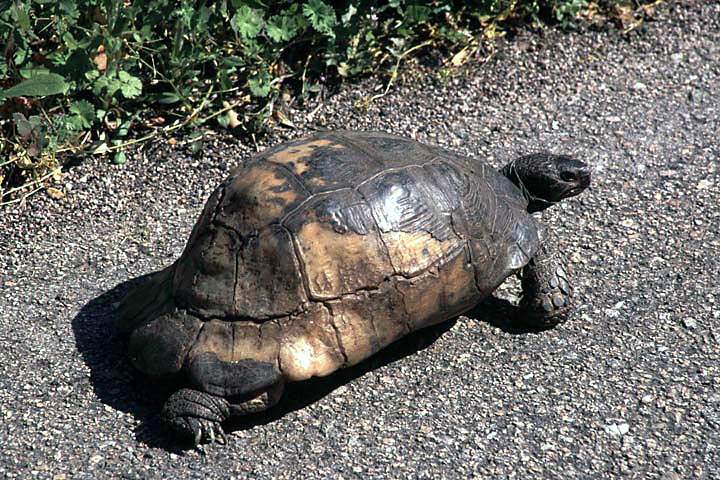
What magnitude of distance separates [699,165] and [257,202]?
10.1 ft

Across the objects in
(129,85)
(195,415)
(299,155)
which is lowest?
(195,415)

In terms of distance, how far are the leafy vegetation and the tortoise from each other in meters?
1.73

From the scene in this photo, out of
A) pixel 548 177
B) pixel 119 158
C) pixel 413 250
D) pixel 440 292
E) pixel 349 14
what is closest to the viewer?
pixel 413 250

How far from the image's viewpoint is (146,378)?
14.1 ft

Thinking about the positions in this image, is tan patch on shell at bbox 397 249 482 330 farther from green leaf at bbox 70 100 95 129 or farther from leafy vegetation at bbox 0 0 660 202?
green leaf at bbox 70 100 95 129

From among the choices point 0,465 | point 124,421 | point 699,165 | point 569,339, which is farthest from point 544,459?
point 699,165

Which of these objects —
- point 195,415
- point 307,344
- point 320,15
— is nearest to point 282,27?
point 320,15

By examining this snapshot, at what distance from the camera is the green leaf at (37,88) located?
5324mm

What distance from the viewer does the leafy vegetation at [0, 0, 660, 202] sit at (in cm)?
551

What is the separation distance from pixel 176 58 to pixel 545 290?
110 inches

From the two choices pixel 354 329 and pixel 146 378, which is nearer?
pixel 354 329

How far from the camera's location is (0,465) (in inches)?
152

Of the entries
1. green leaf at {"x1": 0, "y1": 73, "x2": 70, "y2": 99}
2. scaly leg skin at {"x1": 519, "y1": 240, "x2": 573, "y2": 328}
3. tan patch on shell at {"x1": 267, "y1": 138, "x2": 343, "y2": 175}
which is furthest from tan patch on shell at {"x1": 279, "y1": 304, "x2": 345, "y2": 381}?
green leaf at {"x1": 0, "y1": 73, "x2": 70, "y2": 99}

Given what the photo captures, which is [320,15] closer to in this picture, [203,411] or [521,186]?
[521,186]
